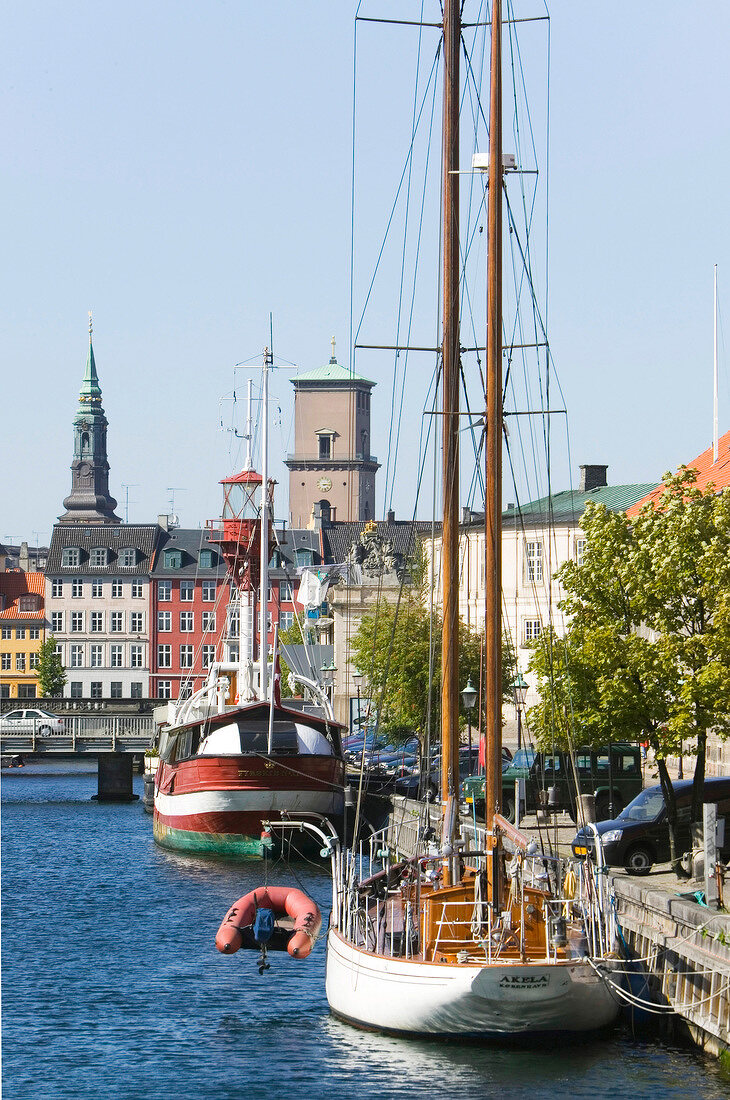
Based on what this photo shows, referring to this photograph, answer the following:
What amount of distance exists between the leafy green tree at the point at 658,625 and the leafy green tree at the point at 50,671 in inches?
4391

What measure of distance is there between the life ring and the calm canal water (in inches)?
35.8

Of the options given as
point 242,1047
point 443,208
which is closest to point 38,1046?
point 242,1047

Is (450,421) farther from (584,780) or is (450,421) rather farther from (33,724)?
(33,724)

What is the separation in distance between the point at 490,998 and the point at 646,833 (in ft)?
37.9

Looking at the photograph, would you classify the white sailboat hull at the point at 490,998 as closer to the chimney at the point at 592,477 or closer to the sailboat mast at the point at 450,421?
the sailboat mast at the point at 450,421

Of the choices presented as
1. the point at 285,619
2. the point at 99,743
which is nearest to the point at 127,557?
the point at 285,619

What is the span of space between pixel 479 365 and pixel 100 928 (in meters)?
15.2

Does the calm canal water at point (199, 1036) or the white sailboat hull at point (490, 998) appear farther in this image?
the white sailboat hull at point (490, 998)

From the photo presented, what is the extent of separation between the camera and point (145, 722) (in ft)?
333

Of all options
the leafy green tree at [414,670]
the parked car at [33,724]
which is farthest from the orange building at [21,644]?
the leafy green tree at [414,670]

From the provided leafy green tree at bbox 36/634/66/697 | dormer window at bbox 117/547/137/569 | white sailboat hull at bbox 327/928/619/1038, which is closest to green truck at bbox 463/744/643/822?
white sailboat hull at bbox 327/928/619/1038

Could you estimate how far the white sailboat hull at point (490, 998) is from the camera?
23.5m

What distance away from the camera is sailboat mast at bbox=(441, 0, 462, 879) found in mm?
29891

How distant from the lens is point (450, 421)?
3131 centimetres
